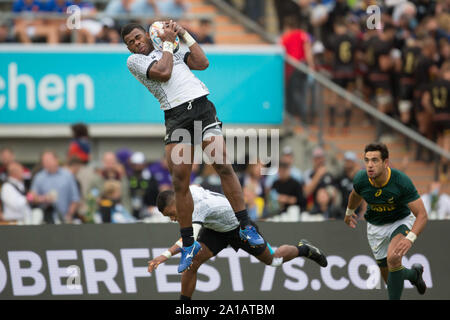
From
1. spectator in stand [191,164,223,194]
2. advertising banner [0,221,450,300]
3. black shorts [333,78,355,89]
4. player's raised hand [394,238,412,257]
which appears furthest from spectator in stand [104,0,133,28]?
player's raised hand [394,238,412,257]

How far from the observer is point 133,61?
1141 centimetres

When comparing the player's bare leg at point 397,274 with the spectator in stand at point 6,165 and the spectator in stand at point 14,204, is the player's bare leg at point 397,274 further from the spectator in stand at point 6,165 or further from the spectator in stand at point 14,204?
the spectator in stand at point 6,165

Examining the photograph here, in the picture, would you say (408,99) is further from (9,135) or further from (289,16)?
(9,135)

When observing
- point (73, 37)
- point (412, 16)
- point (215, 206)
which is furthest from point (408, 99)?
point (215, 206)

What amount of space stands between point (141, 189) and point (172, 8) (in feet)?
14.8

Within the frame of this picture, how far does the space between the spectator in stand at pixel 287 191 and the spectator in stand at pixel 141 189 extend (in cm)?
209

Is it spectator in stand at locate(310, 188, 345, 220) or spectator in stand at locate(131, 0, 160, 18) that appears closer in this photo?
spectator in stand at locate(310, 188, 345, 220)

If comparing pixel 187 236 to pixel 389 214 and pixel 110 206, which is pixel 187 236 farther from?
pixel 110 206

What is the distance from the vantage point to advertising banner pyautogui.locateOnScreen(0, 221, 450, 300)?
13.5 m

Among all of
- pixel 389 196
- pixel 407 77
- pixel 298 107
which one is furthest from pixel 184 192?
pixel 407 77

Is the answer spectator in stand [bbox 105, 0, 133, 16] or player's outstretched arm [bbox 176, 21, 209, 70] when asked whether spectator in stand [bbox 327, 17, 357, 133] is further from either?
player's outstretched arm [bbox 176, 21, 209, 70]

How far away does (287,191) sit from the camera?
1666cm

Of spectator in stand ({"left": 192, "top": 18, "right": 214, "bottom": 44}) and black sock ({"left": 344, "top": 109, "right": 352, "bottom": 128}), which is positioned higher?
spectator in stand ({"left": 192, "top": 18, "right": 214, "bottom": 44})

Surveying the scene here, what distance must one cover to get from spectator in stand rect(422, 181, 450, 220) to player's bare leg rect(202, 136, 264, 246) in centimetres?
561
